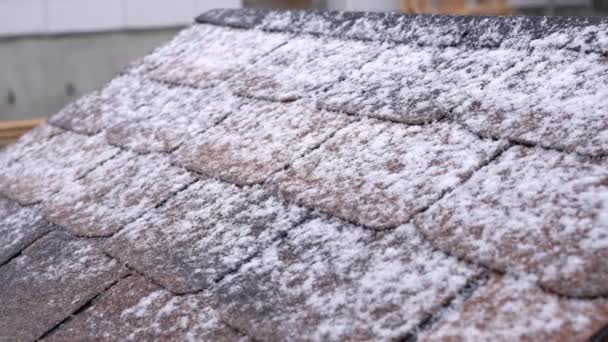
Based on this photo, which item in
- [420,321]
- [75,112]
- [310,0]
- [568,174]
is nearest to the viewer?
[420,321]

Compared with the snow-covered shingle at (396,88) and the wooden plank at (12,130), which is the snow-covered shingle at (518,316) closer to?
the snow-covered shingle at (396,88)

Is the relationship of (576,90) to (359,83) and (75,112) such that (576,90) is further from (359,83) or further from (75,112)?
(75,112)

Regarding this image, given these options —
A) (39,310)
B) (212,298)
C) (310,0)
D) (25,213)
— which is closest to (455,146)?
(212,298)

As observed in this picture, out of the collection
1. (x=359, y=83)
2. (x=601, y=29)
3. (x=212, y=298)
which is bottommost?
(x=212, y=298)

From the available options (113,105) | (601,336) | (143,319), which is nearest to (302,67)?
(113,105)

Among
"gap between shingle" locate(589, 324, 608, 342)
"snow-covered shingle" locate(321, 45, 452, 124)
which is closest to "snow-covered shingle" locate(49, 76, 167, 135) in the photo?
"snow-covered shingle" locate(321, 45, 452, 124)

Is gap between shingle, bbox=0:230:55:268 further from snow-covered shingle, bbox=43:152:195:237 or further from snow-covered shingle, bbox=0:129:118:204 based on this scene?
snow-covered shingle, bbox=0:129:118:204

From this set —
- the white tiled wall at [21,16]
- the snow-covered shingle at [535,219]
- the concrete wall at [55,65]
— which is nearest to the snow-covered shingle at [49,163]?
the snow-covered shingle at [535,219]
